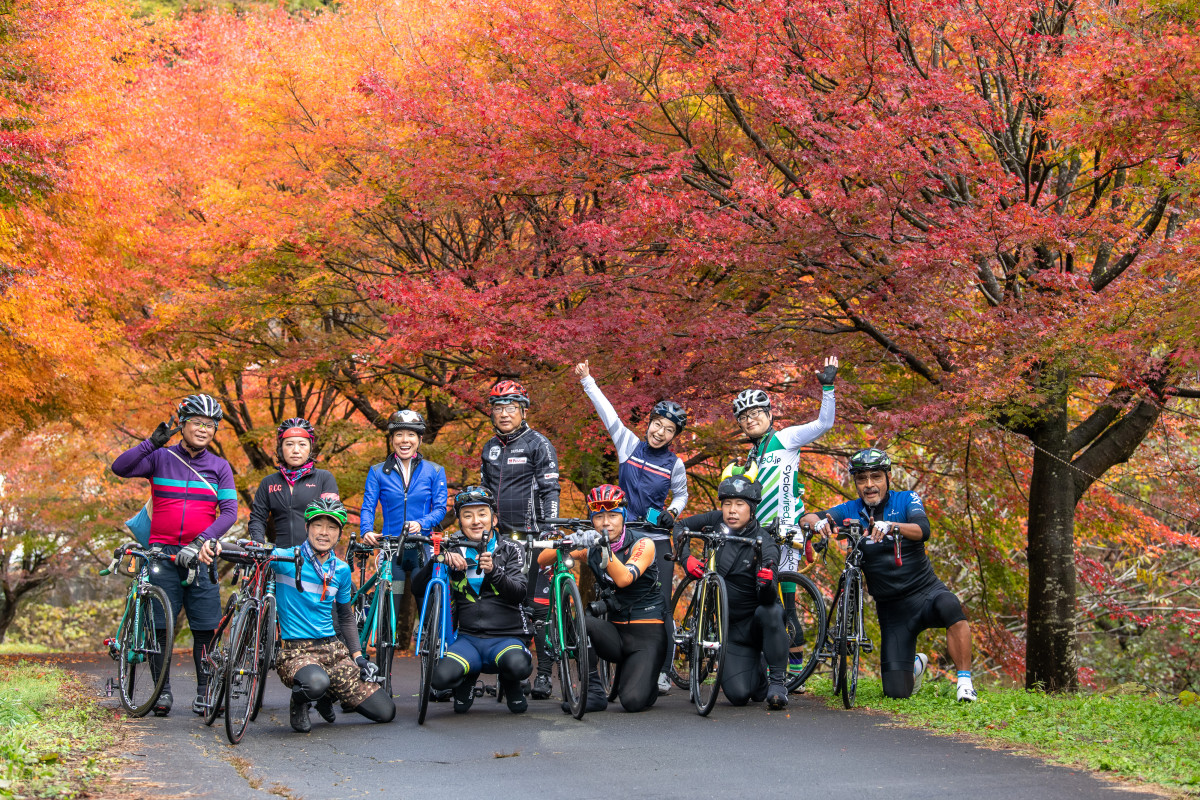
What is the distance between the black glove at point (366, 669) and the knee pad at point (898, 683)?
3.40 meters

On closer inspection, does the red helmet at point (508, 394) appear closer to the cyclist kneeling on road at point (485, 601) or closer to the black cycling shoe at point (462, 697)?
the cyclist kneeling on road at point (485, 601)

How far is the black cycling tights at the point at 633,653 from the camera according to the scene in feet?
22.3

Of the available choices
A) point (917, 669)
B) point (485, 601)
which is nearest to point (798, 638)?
point (917, 669)

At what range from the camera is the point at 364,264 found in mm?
13898

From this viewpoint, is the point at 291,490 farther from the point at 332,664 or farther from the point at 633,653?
the point at 633,653

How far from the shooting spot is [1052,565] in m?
9.15

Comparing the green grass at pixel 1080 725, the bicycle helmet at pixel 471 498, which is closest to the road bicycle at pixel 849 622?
the green grass at pixel 1080 725

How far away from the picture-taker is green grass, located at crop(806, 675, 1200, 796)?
16.1ft

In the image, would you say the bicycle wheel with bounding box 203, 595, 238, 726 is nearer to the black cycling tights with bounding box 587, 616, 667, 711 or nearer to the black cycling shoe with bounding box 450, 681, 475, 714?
the black cycling shoe with bounding box 450, 681, 475, 714

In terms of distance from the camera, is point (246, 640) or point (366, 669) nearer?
point (246, 640)

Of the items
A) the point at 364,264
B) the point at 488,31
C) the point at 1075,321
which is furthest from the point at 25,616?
the point at 1075,321

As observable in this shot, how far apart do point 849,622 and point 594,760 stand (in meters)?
2.35

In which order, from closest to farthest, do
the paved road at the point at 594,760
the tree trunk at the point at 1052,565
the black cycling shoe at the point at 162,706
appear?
the paved road at the point at 594,760
the black cycling shoe at the point at 162,706
the tree trunk at the point at 1052,565

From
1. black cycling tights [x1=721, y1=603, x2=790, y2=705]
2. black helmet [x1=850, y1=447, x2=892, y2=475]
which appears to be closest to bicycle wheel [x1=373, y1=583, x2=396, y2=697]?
black cycling tights [x1=721, y1=603, x2=790, y2=705]
